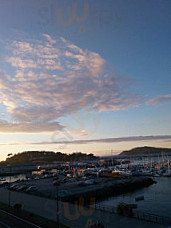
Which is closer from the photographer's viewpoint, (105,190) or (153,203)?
(153,203)

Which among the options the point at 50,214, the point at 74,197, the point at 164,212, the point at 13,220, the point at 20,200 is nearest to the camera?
the point at 13,220

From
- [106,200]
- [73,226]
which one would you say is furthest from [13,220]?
[106,200]

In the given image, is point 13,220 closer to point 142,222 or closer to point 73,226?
point 73,226

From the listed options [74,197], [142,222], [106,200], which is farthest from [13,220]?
[106,200]

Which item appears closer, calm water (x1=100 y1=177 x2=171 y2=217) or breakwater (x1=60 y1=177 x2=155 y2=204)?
calm water (x1=100 y1=177 x2=171 y2=217)

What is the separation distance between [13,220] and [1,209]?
26.3ft

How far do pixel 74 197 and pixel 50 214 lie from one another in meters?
18.7

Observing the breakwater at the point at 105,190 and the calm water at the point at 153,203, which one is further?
the breakwater at the point at 105,190

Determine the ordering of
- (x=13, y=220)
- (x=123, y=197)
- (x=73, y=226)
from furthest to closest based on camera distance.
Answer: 1. (x=123, y=197)
2. (x=13, y=220)
3. (x=73, y=226)

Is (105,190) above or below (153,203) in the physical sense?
above

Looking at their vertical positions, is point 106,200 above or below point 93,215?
below

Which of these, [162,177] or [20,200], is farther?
[162,177]

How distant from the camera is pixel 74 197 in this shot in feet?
155

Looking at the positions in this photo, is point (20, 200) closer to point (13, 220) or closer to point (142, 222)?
point (13, 220)
